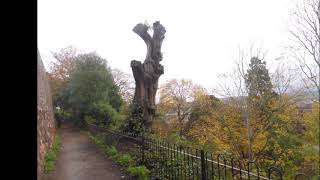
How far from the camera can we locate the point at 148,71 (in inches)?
434

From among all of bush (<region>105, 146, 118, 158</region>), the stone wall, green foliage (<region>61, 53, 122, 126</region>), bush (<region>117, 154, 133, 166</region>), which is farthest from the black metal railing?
green foliage (<region>61, 53, 122, 126</region>)

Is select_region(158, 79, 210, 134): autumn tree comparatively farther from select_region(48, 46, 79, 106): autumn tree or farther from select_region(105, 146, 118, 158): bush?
select_region(105, 146, 118, 158): bush

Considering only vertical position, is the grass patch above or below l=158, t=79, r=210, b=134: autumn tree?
below

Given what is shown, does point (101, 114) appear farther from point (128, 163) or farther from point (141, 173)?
point (141, 173)

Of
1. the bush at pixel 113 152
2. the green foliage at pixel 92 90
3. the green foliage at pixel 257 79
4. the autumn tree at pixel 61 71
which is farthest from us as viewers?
the autumn tree at pixel 61 71

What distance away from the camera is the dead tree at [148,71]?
1102 centimetres

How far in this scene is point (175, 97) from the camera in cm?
2436

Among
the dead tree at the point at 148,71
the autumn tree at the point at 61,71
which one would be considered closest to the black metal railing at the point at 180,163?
the dead tree at the point at 148,71

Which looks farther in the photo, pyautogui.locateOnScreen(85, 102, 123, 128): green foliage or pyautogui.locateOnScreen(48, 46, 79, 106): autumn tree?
pyautogui.locateOnScreen(48, 46, 79, 106): autumn tree

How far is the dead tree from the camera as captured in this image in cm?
1102

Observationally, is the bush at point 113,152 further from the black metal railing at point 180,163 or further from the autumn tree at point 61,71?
the autumn tree at point 61,71

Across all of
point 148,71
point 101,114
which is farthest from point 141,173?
point 101,114
